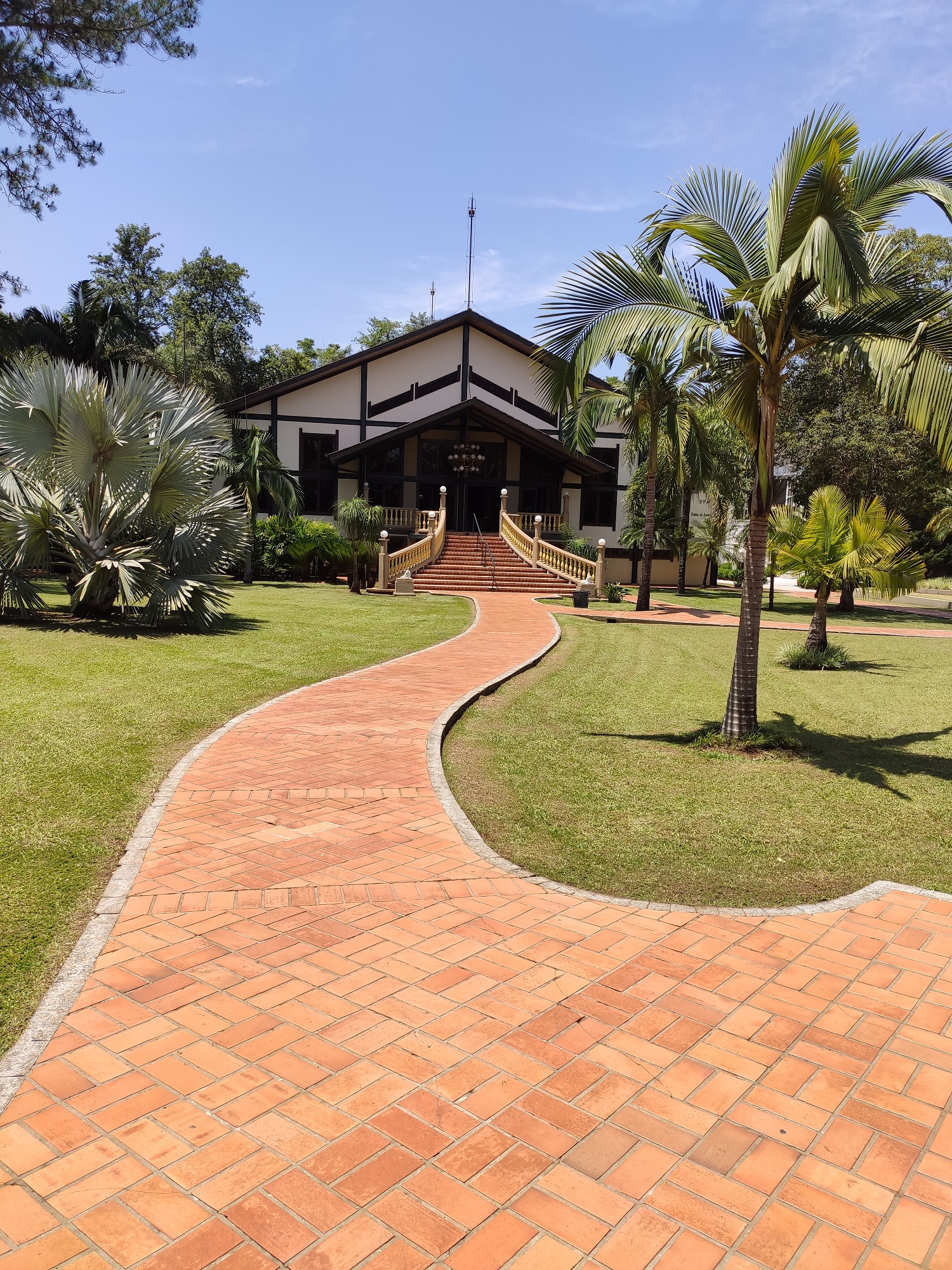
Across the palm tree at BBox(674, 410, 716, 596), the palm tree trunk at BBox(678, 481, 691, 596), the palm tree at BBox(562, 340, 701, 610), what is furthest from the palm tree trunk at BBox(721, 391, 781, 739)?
the palm tree trunk at BBox(678, 481, 691, 596)

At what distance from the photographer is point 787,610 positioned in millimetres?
29266

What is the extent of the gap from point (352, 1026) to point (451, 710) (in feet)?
19.7

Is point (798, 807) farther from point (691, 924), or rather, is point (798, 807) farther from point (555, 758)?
point (691, 924)

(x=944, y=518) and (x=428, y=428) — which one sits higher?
(x=428, y=428)

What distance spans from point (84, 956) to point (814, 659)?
43.2 feet

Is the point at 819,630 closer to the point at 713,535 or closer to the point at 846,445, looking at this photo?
the point at 846,445

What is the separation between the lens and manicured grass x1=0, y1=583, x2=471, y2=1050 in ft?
14.7

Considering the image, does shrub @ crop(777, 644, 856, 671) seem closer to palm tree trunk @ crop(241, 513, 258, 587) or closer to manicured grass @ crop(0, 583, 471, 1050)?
manicured grass @ crop(0, 583, 471, 1050)

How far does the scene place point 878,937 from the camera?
15.1 ft

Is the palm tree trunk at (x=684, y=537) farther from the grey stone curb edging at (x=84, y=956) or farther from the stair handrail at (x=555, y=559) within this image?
the grey stone curb edging at (x=84, y=956)

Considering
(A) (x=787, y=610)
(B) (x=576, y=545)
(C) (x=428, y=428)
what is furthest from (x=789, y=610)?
(C) (x=428, y=428)

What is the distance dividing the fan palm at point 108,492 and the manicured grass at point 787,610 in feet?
37.6

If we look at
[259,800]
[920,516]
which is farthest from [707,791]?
[920,516]

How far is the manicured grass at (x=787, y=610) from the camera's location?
25109 millimetres
